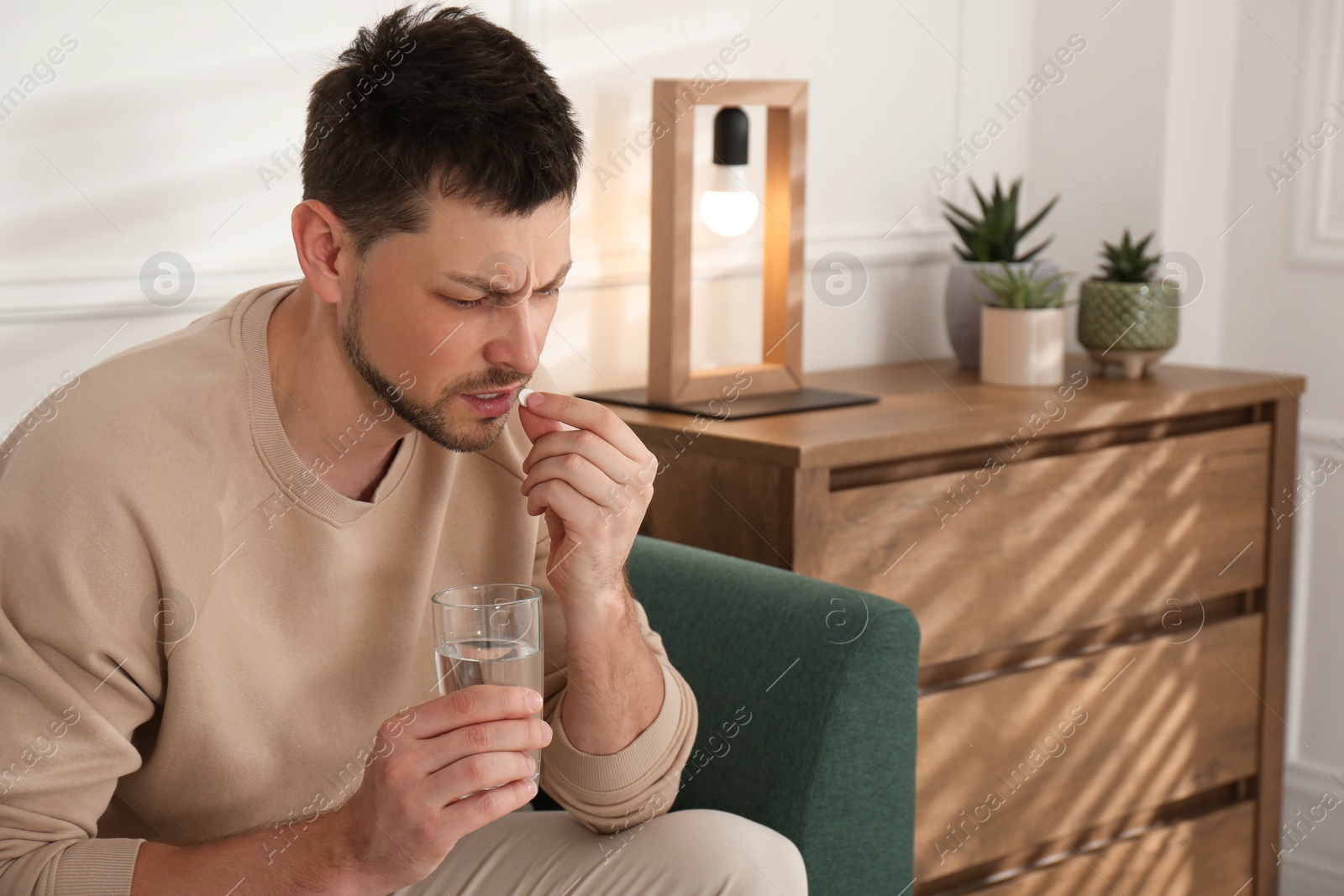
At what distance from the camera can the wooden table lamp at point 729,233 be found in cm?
206

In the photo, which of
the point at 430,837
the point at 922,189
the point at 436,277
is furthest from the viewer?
the point at 922,189

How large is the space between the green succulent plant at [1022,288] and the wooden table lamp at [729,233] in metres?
0.35

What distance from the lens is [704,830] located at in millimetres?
1353

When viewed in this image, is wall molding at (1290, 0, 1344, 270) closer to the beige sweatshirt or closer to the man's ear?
the beige sweatshirt

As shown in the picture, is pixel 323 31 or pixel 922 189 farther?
pixel 922 189

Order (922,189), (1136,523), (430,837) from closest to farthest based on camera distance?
(430,837) < (1136,523) < (922,189)

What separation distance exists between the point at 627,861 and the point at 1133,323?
1.54 m

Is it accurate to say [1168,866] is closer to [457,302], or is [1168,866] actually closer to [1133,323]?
[1133,323]

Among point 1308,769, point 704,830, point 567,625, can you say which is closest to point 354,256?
point 567,625

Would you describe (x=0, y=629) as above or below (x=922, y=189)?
below

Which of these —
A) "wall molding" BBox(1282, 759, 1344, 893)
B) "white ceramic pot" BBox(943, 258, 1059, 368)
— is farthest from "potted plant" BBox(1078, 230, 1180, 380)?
"wall molding" BBox(1282, 759, 1344, 893)

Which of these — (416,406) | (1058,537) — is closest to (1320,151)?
(1058,537)

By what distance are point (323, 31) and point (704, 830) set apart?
127cm

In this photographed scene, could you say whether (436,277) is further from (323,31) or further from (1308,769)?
(1308,769)
